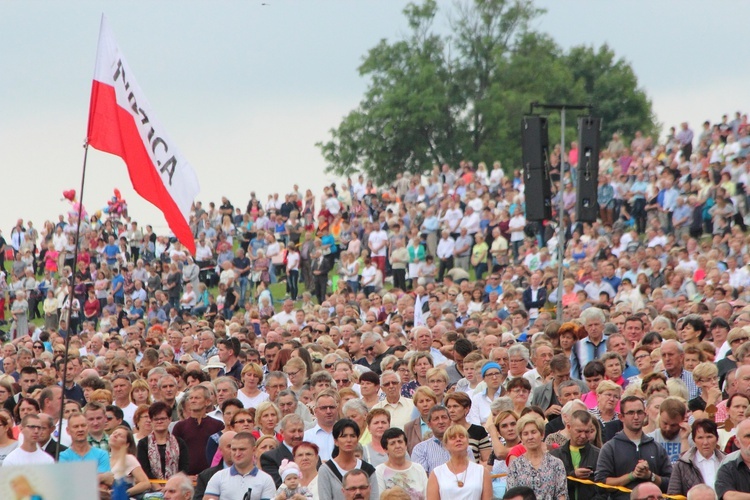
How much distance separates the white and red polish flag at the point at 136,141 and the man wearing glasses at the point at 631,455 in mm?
3371

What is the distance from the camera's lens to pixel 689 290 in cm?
1980

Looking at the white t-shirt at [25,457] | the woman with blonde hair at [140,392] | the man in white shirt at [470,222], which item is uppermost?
the man in white shirt at [470,222]

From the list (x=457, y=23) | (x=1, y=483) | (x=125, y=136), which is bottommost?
(x=1, y=483)

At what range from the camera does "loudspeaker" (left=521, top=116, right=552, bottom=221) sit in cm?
1750

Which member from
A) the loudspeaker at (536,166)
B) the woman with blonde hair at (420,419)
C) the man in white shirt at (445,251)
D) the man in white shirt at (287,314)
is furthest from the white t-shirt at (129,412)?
the man in white shirt at (445,251)

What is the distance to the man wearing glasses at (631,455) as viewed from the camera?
388 inches

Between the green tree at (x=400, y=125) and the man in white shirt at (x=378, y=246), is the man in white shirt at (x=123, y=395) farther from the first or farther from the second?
the green tree at (x=400, y=125)

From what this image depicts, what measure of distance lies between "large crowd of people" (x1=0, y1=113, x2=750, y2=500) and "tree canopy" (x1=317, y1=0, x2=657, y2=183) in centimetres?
3469

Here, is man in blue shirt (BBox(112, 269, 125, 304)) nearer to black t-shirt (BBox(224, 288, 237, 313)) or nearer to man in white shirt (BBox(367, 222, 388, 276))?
black t-shirt (BBox(224, 288, 237, 313))

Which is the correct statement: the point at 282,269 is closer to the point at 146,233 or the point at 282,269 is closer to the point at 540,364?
the point at 146,233

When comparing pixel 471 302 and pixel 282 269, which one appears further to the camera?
pixel 282 269

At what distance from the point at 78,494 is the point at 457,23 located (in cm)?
6674

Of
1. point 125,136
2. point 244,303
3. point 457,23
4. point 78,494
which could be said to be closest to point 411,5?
point 457,23

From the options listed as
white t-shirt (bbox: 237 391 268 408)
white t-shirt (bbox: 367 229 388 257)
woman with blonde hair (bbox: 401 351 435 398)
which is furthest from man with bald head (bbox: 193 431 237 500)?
white t-shirt (bbox: 367 229 388 257)
